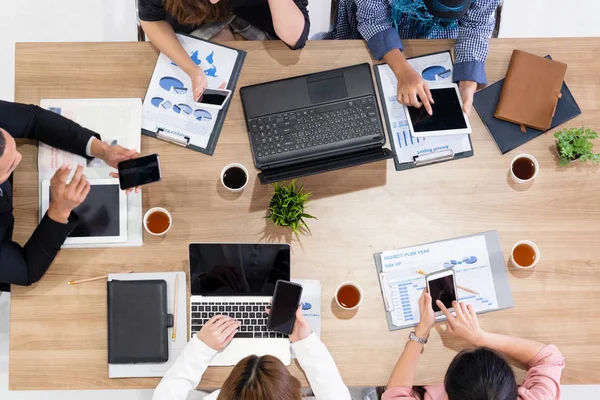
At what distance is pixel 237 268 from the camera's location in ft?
5.29

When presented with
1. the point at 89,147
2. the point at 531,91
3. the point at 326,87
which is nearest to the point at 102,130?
the point at 89,147

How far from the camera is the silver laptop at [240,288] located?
161 centimetres

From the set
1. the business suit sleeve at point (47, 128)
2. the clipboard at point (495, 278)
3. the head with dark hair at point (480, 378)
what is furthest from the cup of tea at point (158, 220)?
the head with dark hair at point (480, 378)

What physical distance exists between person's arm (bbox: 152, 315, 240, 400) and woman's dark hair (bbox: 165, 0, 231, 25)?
93 cm

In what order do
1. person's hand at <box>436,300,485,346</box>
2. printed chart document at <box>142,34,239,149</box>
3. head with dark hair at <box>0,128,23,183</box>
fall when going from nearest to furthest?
head with dark hair at <box>0,128,23,183</box>, person's hand at <box>436,300,485,346</box>, printed chart document at <box>142,34,239,149</box>

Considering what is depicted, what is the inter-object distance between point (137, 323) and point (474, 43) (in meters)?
1.32

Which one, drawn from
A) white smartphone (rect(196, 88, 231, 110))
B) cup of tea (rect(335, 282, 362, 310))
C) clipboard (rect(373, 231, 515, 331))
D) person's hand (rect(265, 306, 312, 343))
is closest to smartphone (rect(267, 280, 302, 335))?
person's hand (rect(265, 306, 312, 343))

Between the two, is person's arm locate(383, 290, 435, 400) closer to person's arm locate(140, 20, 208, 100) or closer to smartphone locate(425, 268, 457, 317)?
smartphone locate(425, 268, 457, 317)

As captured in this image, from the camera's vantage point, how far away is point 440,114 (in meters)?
1.66

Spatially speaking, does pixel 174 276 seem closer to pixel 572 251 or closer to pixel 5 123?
pixel 5 123

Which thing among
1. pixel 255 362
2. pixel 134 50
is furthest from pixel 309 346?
pixel 134 50

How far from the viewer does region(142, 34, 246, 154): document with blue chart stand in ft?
5.51

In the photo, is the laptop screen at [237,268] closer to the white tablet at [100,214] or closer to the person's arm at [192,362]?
the person's arm at [192,362]

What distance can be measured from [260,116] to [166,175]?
0.34m
